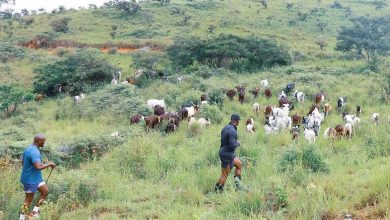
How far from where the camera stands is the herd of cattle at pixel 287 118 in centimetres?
1252

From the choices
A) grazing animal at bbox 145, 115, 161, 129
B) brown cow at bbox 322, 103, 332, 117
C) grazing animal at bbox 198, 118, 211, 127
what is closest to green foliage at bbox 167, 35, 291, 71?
brown cow at bbox 322, 103, 332, 117

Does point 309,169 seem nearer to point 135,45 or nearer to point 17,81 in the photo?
point 17,81

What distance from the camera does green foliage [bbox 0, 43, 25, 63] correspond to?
3288 cm

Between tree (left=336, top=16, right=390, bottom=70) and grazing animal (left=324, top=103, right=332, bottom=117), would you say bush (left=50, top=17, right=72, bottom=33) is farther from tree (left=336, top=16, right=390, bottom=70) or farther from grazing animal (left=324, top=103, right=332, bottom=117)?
grazing animal (left=324, top=103, right=332, bottom=117)

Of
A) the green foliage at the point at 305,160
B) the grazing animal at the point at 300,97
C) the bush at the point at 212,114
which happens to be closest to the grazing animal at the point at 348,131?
the green foliage at the point at 305,160

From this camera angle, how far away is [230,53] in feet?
87.3

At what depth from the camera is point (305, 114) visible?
1648cm

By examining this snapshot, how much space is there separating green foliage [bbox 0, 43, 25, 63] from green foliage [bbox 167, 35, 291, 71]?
12.7 m

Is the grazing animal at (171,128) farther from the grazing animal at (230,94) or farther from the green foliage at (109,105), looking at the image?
the grazing animal at (230,94)

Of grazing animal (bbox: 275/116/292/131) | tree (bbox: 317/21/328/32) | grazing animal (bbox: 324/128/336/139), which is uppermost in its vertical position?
grazing animal (bbox: 324/128/336/139)

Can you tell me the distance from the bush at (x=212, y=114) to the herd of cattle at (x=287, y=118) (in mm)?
324

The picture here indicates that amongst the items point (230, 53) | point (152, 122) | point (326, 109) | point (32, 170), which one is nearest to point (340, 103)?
point (326, 109)

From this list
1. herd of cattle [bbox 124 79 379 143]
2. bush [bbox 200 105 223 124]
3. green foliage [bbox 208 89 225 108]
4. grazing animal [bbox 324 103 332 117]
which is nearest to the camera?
herd of cattle [bbox 124 79 379 143]

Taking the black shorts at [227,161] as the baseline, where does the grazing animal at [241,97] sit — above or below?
below
